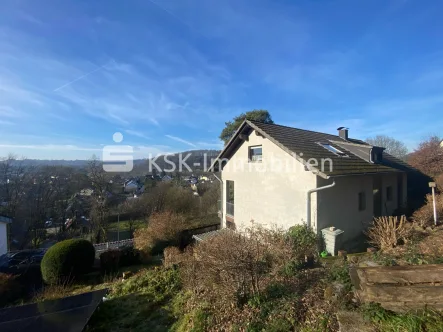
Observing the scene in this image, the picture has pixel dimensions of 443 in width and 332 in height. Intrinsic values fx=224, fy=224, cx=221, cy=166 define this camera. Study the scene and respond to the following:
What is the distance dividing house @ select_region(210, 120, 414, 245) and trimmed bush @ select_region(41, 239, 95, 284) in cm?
957

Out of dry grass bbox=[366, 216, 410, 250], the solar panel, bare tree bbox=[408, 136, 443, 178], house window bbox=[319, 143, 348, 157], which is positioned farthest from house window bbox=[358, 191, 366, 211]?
the solar panel

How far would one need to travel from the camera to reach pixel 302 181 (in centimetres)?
1019

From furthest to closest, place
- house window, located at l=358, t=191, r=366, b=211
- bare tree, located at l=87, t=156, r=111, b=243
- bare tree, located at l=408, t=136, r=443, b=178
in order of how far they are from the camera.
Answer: bare tree, located at l=87, t=156, r=111, b=243 < bare tree, located at l=408, t=136, r=443, b=178 < house window, located at l=358, t=191, r=366, b=211

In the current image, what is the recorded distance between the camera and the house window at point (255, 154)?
502 inches

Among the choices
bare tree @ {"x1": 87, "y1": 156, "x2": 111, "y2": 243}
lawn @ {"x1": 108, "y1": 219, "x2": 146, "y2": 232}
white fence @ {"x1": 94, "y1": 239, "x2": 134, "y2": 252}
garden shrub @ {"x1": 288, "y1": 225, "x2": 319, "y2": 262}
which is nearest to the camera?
garden shrub @ {"x1": 288, "y1": 225, "x2": 319, "y2": 262}

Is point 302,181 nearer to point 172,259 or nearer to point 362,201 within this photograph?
point 362,201

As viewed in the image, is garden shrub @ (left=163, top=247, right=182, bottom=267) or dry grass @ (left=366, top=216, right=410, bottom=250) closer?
dry grass @ (left=366, top=216, right=410, bottom=250)

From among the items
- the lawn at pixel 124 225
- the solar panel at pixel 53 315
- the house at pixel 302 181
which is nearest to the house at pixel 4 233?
the lawn at pixel 124 225

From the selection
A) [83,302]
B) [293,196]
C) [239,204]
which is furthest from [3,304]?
[293,196]

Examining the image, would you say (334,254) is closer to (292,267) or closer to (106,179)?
(292,267)

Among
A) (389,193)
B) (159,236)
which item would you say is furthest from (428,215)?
(159,236)

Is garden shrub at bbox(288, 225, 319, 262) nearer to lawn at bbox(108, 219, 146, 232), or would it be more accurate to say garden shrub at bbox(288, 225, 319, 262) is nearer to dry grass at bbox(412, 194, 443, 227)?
dry grass at bbox(412, 194, 443, 227)

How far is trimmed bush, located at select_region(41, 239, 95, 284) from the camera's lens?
13.2m

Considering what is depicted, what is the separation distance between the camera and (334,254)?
920cm
